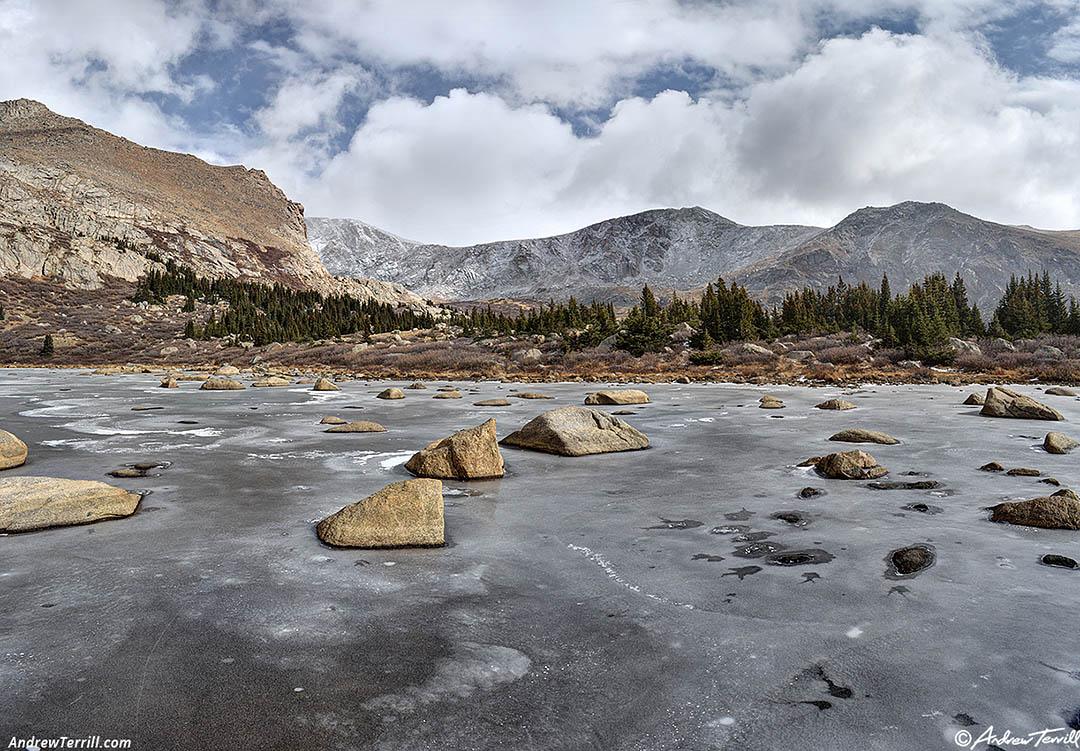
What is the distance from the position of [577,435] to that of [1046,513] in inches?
282

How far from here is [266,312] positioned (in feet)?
365

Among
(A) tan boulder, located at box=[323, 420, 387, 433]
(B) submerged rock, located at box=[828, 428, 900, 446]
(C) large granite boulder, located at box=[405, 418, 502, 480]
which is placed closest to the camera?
(C) large granite boulder, located at box=[405, 418, 502, 480]

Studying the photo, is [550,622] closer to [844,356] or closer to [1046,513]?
[1046,513]

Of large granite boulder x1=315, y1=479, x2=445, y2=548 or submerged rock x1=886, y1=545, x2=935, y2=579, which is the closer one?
submerged rock x1=886, y1=545, x2=935, y2=579

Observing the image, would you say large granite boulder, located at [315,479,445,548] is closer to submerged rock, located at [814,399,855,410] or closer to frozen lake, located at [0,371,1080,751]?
frozen lake, located at [0,371,1080,751]

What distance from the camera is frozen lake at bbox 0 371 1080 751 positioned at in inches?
123

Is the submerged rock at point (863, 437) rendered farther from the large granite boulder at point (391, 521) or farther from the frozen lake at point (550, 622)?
the large granite boulder at point (391, 521)

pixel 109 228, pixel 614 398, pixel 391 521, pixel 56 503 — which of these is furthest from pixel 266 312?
pixel 391 521

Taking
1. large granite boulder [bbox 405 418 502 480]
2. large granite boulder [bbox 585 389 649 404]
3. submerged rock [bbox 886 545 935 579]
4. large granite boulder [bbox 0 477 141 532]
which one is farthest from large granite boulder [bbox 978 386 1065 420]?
large granite boulder [bbox 0 477 141 532]

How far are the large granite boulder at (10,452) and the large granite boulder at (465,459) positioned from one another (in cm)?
697

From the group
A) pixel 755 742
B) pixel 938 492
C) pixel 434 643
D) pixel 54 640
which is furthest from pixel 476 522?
pixel 938 492

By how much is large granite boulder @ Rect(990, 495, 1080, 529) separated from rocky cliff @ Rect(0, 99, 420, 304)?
13922 centimetres

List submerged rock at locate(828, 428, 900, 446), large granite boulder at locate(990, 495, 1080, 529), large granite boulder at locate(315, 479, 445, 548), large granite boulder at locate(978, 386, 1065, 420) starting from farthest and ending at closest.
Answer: large granite boulder at locate(978, 386, 1065, 420) → submerged rock at locate(828, 428, 900, 446) → large granite boulder at locate(990, 495, 1080, 529) → large granite boulder at locate(315, 479, 445, 548)

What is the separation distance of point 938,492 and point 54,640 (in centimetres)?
989
